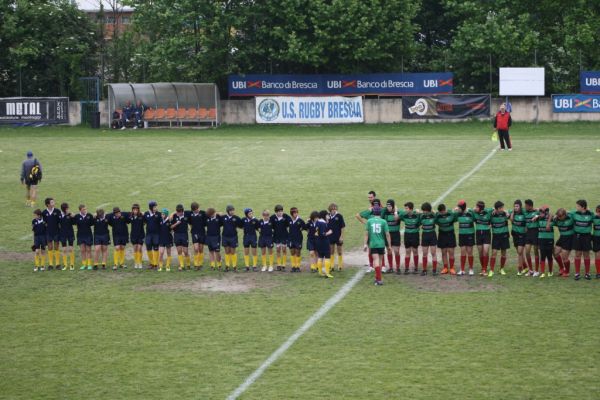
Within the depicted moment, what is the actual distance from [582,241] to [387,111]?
3397 cm

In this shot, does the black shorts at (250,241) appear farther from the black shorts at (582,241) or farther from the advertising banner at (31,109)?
the advertising banner at (31,109)

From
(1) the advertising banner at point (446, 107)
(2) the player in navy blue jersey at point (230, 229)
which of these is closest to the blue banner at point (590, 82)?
(1) the advertising banner at point (446, 107)

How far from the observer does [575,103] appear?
50.4m

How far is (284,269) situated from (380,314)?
4133 mm

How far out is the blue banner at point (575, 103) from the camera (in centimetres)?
5016

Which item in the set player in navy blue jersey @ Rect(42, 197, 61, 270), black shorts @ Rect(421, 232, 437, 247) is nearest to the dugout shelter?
player in navy blue jersey @ Rect(42, 197, 61, 270)

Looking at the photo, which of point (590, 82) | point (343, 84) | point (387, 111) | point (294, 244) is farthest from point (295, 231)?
point (590, 82)

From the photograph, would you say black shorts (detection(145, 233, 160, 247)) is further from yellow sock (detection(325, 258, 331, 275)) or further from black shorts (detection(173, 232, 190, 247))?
yellow sock (detection(325, 258, 331, 275))

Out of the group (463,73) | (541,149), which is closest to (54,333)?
(541,149)

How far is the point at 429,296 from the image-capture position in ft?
58.7

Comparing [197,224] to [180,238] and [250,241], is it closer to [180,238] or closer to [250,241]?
[180,238]

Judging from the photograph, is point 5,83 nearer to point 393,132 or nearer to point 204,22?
point 204,22

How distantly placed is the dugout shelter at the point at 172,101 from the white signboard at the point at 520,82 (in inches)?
601

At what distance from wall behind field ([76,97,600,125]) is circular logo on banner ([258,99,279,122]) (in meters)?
0.63
